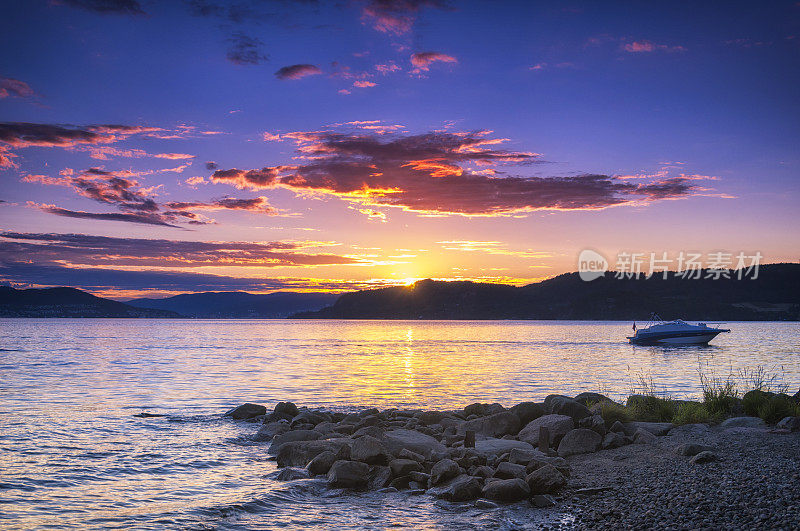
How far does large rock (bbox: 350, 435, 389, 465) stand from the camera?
51.9 feet

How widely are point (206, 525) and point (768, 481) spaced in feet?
36.4

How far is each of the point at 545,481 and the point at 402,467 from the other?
3685 millimetres

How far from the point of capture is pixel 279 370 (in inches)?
2030

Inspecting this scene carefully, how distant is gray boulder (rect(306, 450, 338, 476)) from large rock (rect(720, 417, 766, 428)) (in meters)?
11.6

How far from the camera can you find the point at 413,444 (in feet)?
55.8

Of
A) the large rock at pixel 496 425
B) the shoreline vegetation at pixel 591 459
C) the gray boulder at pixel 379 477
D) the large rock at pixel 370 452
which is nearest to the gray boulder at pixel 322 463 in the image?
the shoreline vegetation at pixel 591 459

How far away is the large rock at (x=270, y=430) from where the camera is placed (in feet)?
70.3

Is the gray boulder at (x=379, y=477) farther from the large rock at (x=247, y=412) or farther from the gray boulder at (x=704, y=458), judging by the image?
the large rock at (x=247, y=412)

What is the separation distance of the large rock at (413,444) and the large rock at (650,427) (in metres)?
5.85

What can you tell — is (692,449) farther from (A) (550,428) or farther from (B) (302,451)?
(B) (302,451)

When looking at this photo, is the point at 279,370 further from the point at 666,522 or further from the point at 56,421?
the point at 666,522

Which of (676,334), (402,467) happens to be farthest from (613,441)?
(676,334)

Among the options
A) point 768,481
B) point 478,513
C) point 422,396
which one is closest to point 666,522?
point 768,481

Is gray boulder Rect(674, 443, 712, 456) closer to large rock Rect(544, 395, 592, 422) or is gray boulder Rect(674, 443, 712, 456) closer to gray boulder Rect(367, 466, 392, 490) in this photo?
large rock Rect(544, 395, 592, 422)
